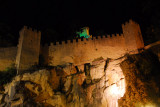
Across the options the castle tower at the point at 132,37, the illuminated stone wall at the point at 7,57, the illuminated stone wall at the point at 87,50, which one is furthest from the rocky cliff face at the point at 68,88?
the illuminated stone wall at the point at 7,57

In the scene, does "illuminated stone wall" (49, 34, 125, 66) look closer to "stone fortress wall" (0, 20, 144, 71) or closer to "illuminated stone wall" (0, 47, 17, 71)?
"stone fortress wall" (0, 20, 144, 71)

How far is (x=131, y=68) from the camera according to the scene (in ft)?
51.0

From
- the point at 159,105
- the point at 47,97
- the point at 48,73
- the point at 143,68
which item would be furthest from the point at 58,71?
the point at 159,105

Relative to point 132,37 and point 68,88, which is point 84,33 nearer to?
point 132,37

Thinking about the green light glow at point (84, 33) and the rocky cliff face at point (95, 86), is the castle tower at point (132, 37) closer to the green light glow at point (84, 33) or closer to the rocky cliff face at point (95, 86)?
the rocky cliff face at point (95, 86)

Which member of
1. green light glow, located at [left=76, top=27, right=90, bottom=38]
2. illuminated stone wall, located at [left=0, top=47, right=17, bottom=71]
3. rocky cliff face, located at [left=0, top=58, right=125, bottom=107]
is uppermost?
green light glow, located at [left=76, top=27, right=90, bottom=38]

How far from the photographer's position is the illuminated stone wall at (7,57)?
18.7 metres

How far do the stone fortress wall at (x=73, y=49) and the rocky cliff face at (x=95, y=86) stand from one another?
200 cm

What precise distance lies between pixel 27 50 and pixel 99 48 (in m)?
8.26

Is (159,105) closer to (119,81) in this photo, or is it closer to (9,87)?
(119,81)

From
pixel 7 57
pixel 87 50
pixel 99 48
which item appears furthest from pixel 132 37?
pixel 7 57

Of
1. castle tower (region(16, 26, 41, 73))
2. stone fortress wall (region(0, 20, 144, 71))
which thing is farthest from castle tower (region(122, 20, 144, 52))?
castle tower (region(16, 26, 41, 73))

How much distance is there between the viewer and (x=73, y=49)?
2047 cm

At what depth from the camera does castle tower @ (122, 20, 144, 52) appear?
18.3 m
